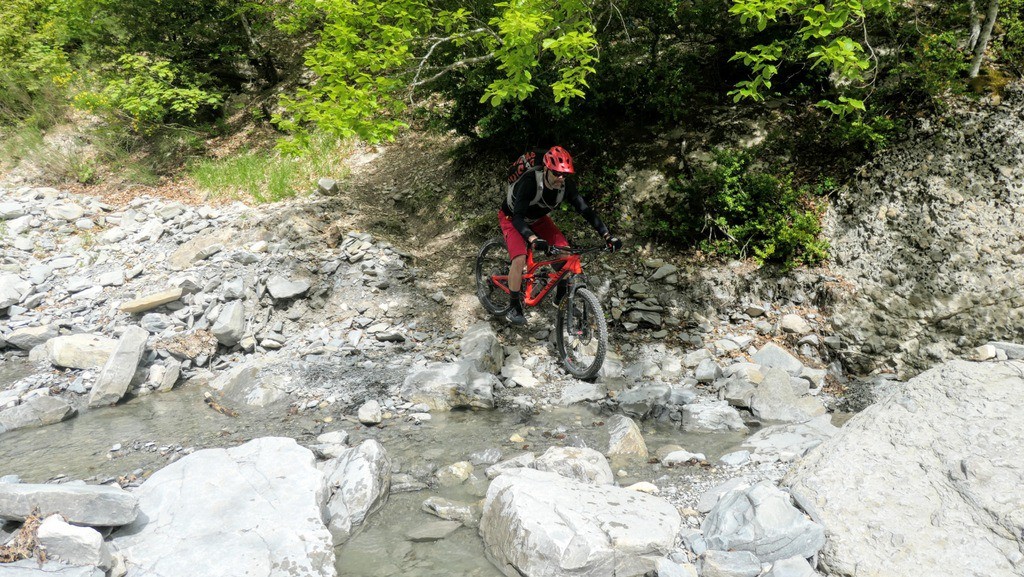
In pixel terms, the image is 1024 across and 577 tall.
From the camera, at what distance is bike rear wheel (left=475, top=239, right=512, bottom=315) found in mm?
7523

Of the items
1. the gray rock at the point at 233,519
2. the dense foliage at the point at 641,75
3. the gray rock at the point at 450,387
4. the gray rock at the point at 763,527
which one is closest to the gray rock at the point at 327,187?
the dense foliage at the point at 641,75

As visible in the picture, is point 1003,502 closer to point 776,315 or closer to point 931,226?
point 776,315

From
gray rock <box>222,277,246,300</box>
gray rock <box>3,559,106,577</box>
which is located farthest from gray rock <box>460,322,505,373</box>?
gray rock <box>3,559,106,577</box>

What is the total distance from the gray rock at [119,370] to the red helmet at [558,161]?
16.9ft

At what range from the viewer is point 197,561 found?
10.6 ft

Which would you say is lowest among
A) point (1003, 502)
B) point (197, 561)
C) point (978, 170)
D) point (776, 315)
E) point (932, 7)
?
point (197, 561)

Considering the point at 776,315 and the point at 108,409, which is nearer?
the point at 108,409

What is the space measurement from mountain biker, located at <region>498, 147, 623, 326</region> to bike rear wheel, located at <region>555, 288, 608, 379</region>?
418 mm

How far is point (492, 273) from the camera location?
26.2 ft

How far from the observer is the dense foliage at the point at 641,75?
18.8 ft

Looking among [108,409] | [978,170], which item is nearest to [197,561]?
[108,409]

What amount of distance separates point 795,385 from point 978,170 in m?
3.63

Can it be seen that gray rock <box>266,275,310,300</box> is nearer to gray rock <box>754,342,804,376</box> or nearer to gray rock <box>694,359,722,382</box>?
gray rock <box>694,359,722,382</box>

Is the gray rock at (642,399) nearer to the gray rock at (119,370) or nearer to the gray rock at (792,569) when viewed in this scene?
the gray rock at (792,569)
